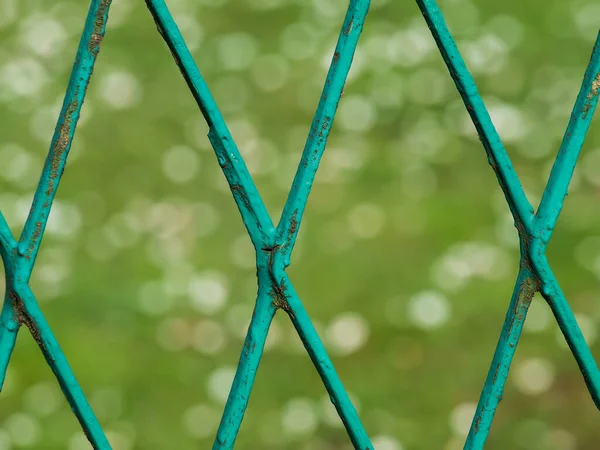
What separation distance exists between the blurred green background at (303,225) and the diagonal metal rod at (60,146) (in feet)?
5.97

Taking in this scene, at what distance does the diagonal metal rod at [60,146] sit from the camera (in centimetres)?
106

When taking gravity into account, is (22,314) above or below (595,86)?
below

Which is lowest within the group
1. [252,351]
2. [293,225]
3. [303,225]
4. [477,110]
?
[252,351]

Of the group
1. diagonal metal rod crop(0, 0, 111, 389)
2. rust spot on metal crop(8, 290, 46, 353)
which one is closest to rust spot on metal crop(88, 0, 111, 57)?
diagonal metal rod crop(0, 0, 111, 389)

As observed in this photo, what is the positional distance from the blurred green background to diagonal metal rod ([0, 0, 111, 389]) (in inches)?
71.6

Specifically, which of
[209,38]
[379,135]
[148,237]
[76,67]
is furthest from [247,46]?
[76,67]

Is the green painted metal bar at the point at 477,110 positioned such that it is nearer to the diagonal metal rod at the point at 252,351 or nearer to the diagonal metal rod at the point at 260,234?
the diagonal metal rod at the point at 260,234

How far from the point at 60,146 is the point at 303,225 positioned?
9.09 feet

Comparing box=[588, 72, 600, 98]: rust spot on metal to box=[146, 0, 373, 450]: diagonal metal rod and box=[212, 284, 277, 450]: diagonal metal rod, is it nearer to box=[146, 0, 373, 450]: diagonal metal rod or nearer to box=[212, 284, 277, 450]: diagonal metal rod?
box=[146, 0, 373, 450]: diagonal metal rod

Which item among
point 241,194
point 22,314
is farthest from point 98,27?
point 22,314

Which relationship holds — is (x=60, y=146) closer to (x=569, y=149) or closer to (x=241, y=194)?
(x=241, y=194)

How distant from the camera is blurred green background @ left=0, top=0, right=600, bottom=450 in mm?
2967

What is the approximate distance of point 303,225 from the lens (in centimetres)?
383

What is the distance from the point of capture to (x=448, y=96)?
476 cm
